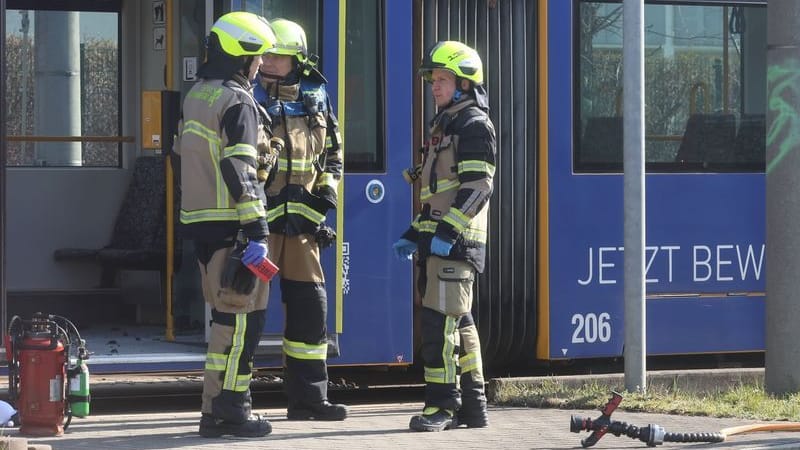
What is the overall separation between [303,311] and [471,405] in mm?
989

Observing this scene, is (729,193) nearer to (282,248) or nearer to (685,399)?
(685,399)

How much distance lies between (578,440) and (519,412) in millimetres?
1134

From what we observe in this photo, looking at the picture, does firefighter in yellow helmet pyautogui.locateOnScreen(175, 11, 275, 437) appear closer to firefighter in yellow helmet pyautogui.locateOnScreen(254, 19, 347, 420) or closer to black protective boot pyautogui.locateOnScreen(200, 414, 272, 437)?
black protective boot pyautogui.locateOnScreen(200, 414, 272, 437)

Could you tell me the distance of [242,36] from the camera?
6992 mm

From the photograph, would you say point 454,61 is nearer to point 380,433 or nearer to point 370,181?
point 370,181

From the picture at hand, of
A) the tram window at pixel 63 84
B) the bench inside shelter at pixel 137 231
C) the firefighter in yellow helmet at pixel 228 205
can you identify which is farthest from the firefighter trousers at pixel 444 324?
the tram window at pixel 63 84

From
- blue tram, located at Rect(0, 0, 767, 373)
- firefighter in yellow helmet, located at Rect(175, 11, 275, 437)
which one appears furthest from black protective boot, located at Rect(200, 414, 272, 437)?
blue tram, located at Rect(0, 0, 767, 373)

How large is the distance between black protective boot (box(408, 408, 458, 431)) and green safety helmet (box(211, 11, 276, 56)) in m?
1.99

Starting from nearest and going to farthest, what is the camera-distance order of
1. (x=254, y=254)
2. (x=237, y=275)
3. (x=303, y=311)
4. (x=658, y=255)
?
1. (x=254, y=254)
2. (x=237, y=275)
3. (x=303, y=311)
4. (x=658, y=255)

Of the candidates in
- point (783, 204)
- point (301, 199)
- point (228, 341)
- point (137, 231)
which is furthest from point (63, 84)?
point (783, 204)

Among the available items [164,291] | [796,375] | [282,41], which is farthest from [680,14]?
[164,291]

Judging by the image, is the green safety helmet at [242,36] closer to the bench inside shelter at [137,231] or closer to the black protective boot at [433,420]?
the black protective boot at [433,420]

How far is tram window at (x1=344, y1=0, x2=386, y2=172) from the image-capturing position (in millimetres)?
8898

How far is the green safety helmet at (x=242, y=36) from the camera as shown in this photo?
7.00m
